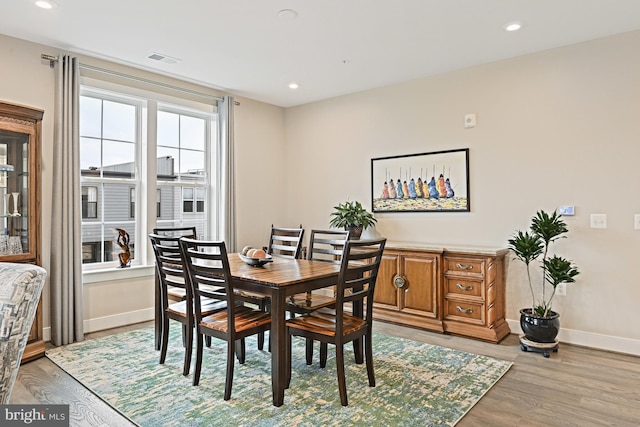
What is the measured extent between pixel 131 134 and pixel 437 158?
331cm

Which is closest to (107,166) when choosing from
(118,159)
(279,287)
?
(118,159)

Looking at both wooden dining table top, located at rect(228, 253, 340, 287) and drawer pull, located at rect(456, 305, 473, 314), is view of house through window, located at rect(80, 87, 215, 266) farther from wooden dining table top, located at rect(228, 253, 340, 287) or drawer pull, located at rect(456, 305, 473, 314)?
drawer pull, located at rect(456, 305, 473, 314)

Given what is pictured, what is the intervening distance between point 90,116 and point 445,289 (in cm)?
390

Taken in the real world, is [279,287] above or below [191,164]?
below

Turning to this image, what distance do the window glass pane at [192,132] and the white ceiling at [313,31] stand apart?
0.66 metres

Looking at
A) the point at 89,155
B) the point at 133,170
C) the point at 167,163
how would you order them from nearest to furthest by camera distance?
the point at 89,155
the point at 133,170
the point at 167,163

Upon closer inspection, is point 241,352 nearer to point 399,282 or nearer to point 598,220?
point 399,282

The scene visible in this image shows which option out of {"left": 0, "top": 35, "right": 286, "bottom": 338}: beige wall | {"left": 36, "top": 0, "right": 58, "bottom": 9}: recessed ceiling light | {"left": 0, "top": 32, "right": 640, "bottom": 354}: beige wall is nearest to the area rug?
{"left": 0, "top": 35, "right": 286, "bottom": 338}: beige wall

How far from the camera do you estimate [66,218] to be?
3684 mm

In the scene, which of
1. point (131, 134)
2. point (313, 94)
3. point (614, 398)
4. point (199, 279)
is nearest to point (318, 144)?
point (313, 94)

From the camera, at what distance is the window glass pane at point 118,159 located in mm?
4270

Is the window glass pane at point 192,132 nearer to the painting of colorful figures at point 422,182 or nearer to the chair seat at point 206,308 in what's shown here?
the painting of colorful figures at point 422,182

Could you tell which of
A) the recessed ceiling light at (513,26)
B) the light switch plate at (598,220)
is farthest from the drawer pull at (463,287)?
the recessed ceiling light at (513,26)

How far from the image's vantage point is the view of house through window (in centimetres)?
415
